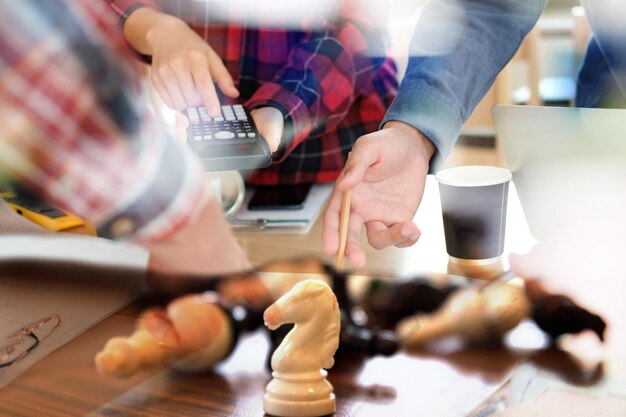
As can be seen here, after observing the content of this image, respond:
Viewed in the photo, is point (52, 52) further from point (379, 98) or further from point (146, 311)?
point (379, 98)

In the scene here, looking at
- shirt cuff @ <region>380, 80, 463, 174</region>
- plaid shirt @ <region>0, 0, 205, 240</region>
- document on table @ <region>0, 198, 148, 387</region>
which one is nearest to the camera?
plaid shirt @ <region>0, 0, 205, 240</region>

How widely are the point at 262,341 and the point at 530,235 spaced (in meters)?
0.26

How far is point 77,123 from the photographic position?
39cm

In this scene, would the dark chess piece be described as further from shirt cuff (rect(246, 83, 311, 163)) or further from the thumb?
shirt cuff (rect(246, 83, 311, 163))

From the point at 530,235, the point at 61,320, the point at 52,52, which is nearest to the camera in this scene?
the point at 52,52

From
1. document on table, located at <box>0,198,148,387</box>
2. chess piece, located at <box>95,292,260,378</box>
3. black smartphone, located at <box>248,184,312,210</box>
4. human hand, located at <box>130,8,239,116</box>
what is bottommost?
document on table, located at <box>0,198,148,387</box>

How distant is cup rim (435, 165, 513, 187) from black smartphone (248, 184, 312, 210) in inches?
5.8

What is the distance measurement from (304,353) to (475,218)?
0.22 meters

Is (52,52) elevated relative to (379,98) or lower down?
elevated

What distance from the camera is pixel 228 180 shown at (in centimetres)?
69

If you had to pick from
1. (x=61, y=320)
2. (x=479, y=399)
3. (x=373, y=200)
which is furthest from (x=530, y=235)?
(x=61, y=320)

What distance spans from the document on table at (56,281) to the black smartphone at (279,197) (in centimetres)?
14

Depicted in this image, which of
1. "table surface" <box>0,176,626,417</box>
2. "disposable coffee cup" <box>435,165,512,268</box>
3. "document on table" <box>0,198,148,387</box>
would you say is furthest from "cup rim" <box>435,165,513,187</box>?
"document on table" <box>0,198,148,387</box>

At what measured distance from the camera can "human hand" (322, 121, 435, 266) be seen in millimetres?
548
